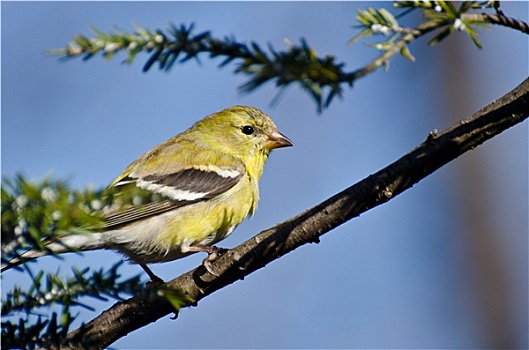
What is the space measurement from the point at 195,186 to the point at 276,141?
2.60ft

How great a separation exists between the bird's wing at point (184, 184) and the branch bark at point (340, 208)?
148cm

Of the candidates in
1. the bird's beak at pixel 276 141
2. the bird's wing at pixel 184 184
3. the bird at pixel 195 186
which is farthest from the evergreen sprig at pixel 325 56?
the bird's beak at pixel 276 141

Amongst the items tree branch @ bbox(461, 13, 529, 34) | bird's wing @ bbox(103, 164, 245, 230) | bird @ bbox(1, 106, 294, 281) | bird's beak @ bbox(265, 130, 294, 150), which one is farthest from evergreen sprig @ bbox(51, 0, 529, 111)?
bird's beak @ bbox(265, 130, 294, 150)

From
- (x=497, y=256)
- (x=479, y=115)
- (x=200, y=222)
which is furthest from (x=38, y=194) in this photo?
(x=497, y=256)

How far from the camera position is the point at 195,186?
13.1 feet

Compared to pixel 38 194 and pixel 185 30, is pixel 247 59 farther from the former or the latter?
pixel 38 194

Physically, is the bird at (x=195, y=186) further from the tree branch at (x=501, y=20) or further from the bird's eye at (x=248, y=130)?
the tree branch at (x=501, y=20)

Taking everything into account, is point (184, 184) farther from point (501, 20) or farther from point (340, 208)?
point (501, 20)

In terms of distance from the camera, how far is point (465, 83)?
6039 millimetres

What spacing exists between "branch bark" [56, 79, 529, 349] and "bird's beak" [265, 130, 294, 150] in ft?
7.80

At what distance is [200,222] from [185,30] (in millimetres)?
2013

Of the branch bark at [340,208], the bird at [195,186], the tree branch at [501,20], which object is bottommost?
the branch bark at [340,208]

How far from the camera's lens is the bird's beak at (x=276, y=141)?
14.9ft

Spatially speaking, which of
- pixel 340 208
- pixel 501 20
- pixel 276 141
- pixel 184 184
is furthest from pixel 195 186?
pixel 501 20
